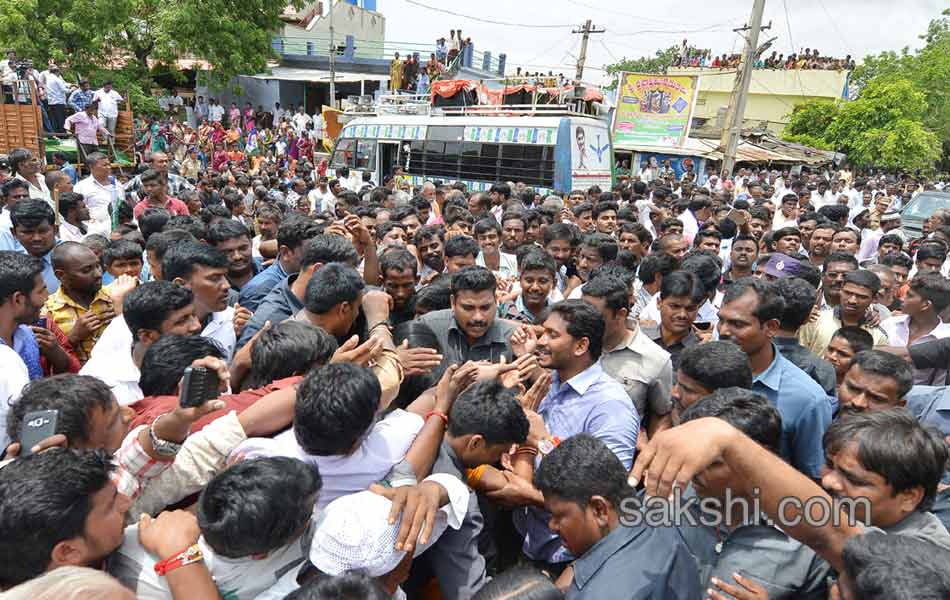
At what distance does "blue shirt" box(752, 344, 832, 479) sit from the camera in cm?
259

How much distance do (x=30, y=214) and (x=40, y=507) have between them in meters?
3.56

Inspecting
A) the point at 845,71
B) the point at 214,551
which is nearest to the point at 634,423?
the point at 214,551

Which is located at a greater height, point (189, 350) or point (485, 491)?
point (189, 350)

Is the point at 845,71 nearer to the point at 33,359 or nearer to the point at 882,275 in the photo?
the point at 882,275

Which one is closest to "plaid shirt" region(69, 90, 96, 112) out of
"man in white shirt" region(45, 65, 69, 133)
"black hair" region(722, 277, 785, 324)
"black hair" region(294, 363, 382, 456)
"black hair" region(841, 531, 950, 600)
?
"man in white shirt" region(45, 65, 69, 133)

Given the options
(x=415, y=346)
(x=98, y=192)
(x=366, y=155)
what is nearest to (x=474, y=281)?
(x=415, y=346)

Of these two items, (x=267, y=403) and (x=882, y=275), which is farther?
(x=882, y=275)

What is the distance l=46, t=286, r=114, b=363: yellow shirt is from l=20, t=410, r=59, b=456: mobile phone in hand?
178cm

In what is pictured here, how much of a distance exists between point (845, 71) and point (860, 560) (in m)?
41.8

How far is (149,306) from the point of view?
2.60 metres

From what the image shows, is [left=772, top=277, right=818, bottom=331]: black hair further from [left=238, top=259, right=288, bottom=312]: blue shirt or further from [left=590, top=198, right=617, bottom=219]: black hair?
[left=590, top=198, right=617, bottom=219]: black hair

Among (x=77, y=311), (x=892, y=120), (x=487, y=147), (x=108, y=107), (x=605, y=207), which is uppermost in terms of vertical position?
(x=892, y=120)

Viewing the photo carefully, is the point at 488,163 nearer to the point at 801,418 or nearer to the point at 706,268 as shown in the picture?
the point at 706,268

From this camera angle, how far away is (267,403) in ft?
6.36
